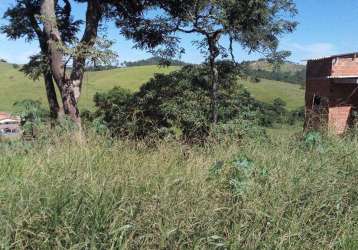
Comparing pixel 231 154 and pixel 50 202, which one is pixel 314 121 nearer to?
pixel 231 154

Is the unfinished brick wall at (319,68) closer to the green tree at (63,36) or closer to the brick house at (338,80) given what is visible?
the brick house at (338,80)

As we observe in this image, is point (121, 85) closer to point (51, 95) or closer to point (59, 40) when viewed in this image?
point (51, 95)

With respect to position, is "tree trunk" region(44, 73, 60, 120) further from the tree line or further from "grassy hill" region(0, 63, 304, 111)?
"grassy hill" region(0, 63, 304, 111)

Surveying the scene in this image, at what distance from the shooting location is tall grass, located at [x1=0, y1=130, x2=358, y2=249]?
3049 millimetres

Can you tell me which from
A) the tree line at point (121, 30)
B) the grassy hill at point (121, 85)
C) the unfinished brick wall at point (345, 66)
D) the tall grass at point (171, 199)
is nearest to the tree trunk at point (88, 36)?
the tree line at point (121, 30)

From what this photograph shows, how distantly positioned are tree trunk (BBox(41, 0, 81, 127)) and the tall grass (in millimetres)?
5598

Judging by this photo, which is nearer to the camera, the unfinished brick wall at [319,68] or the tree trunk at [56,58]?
the tree trunk at [56,58]

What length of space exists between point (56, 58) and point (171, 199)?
7630mm

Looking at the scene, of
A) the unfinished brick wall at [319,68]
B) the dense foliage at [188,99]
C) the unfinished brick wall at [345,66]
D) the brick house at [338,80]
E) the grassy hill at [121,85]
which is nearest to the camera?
the dense foliage at [188,99]

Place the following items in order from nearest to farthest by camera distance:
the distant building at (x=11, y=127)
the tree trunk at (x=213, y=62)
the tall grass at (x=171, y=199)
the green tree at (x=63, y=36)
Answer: the tall grass at (x=171, y=199) < the distant building at (x=11, y=127) < the green tree at (x=63, y=36) < the tree trunk at (x=213, y=62)

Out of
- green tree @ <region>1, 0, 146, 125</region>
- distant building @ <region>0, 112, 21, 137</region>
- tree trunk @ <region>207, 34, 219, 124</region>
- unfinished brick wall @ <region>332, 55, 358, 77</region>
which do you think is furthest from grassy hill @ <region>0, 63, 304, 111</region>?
distant building @ <region>0, 112, 21, 137</region>

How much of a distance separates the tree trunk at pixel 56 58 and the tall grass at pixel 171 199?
5.60 metres

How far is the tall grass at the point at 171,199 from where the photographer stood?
305cm

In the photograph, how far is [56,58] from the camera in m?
10.4
